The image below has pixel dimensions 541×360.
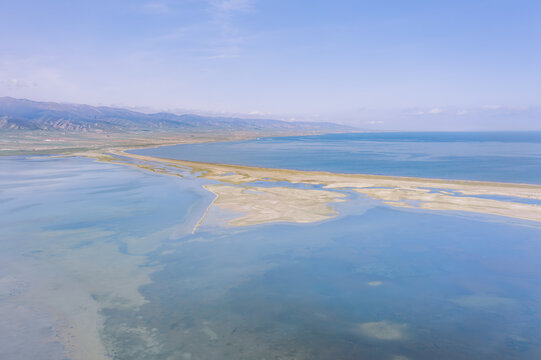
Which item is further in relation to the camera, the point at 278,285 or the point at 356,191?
the point at 356,191

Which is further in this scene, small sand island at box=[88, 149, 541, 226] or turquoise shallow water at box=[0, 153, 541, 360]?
small sand island at box=[88, 149, 541, 226]

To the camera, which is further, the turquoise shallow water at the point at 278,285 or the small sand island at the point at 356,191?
the small sand island at the point at 356,191

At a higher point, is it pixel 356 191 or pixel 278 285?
pixel 356 191

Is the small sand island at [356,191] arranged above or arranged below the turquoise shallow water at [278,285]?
above
